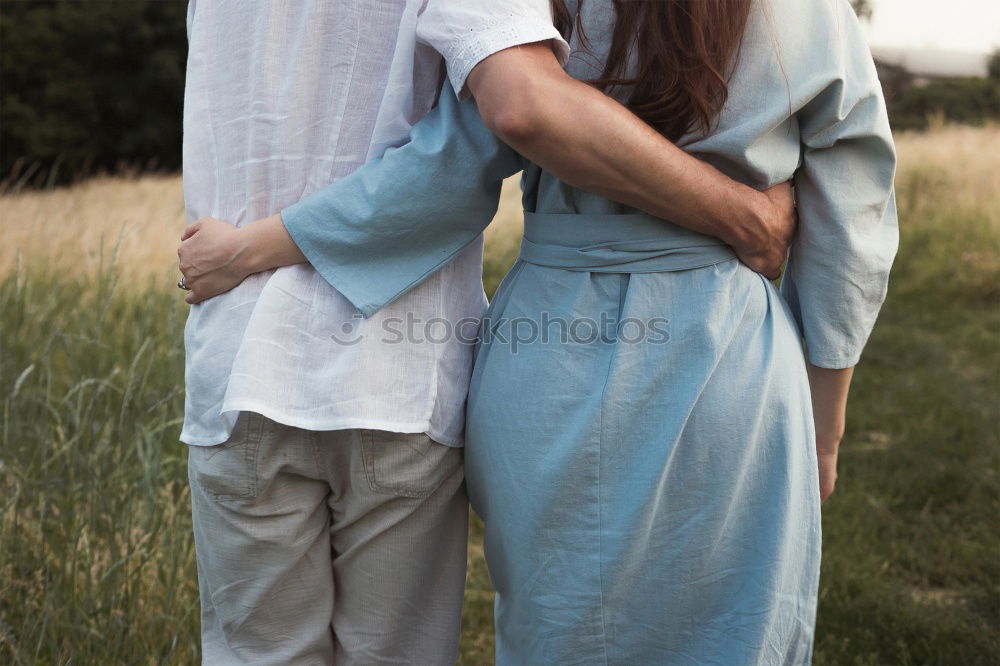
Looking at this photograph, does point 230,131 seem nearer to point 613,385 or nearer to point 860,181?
point 613,385

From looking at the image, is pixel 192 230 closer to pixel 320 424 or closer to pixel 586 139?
pixel 320 424

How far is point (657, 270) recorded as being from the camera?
1396mm

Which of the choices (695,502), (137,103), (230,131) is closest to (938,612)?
(695,502)

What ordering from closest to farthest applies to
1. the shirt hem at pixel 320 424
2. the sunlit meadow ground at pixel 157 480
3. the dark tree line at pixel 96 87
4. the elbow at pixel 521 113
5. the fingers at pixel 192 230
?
1. the elbow at pixel 521 113
2. the shirt hem at pixel 320 424
3. the fingers at pixel 192 230
4. the sunlit meadow ground at pixel 157 480
5. the dark tree line at pixel 96 87

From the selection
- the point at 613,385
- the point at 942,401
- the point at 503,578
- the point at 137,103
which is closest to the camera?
the point at 613,385

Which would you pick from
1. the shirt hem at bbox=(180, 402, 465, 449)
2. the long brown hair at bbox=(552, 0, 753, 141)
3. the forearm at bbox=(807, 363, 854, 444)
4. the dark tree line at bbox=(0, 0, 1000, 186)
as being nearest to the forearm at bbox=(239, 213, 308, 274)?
the shirt hem at bbox=(180, 402, 465, 449)

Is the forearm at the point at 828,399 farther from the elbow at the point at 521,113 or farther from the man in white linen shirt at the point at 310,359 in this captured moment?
the elbow at the point at 521,113

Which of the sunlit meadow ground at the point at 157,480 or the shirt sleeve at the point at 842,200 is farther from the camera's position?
the sunlit meadow ground at the point at 157,480

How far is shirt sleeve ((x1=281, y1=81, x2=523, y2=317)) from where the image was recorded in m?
1.36

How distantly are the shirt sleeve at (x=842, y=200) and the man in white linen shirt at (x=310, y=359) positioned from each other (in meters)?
0.13

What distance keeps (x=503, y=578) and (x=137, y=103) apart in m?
22.5

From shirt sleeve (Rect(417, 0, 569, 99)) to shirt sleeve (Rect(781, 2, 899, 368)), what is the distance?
14.7 inches

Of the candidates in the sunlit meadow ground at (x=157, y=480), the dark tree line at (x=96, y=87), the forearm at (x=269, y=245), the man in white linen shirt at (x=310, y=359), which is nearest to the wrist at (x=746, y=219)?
the man in white linen shirt at (x=310, y=359)

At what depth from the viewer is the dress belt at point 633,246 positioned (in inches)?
54.8
